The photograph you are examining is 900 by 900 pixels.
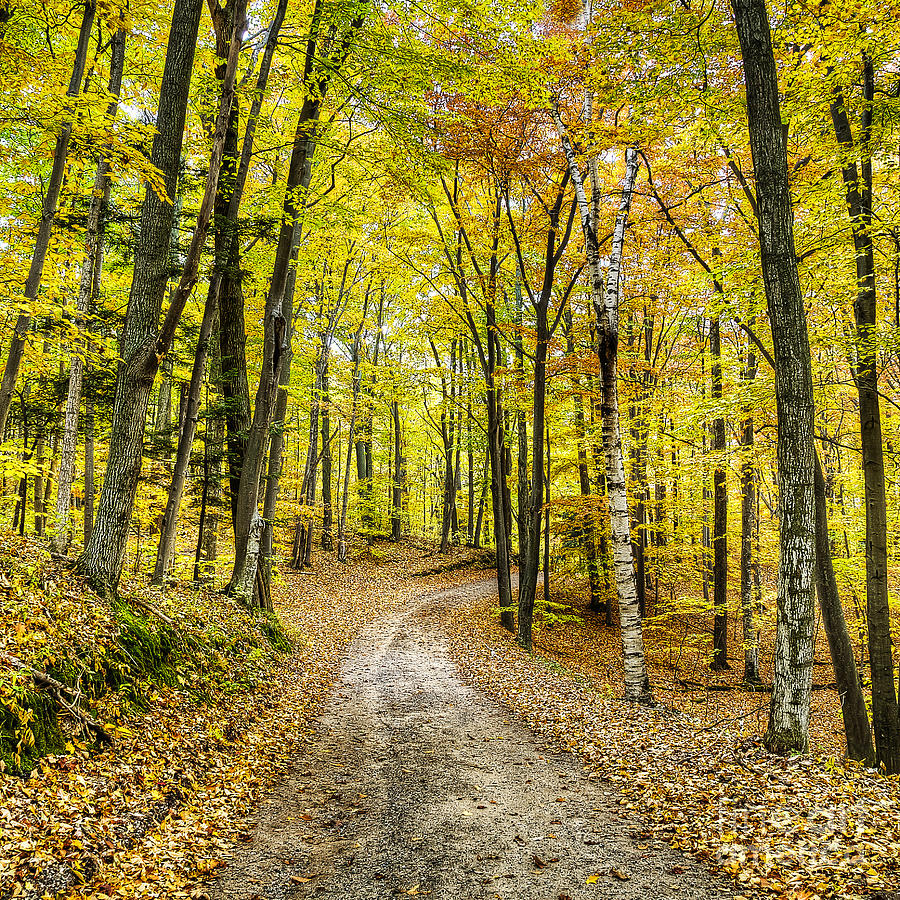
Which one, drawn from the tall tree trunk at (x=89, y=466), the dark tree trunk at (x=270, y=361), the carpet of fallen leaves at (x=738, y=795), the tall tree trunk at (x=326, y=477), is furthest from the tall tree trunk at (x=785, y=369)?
the tall tree trunk at (x=326, y=477)

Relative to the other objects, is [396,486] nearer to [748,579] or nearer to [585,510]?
[585,510]

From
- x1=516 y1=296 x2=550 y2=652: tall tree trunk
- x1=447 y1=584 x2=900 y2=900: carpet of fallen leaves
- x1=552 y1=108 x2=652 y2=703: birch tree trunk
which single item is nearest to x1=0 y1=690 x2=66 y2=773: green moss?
x1=447 y1=584 x2=900 y2=900: carpet of fallen leaves

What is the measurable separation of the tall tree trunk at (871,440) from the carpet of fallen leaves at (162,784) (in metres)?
8.91

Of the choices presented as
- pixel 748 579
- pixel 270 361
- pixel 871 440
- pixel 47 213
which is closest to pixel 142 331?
pixel 47 213

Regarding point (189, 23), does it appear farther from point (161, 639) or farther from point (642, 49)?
point (161, 639)

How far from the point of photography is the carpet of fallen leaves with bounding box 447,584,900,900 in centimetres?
386

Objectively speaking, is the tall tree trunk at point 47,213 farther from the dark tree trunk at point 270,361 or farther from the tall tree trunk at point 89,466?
the dark tree trunk at point 270,361

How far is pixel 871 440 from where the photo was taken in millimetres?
8273

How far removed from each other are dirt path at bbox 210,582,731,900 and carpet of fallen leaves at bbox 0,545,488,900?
370 millimetres

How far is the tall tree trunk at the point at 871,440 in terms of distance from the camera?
8000 millimetres

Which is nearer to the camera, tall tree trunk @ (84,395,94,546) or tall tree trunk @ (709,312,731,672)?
tall tree trunk @ (84,395,94,546)

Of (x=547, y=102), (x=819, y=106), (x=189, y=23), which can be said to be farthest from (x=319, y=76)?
(x=819, y=106)

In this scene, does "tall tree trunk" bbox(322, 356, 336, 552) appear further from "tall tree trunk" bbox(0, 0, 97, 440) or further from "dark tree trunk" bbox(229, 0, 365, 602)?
"tall tree trunk" bbox(0, 0, 97, 440)

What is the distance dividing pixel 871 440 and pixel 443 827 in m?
8.37
